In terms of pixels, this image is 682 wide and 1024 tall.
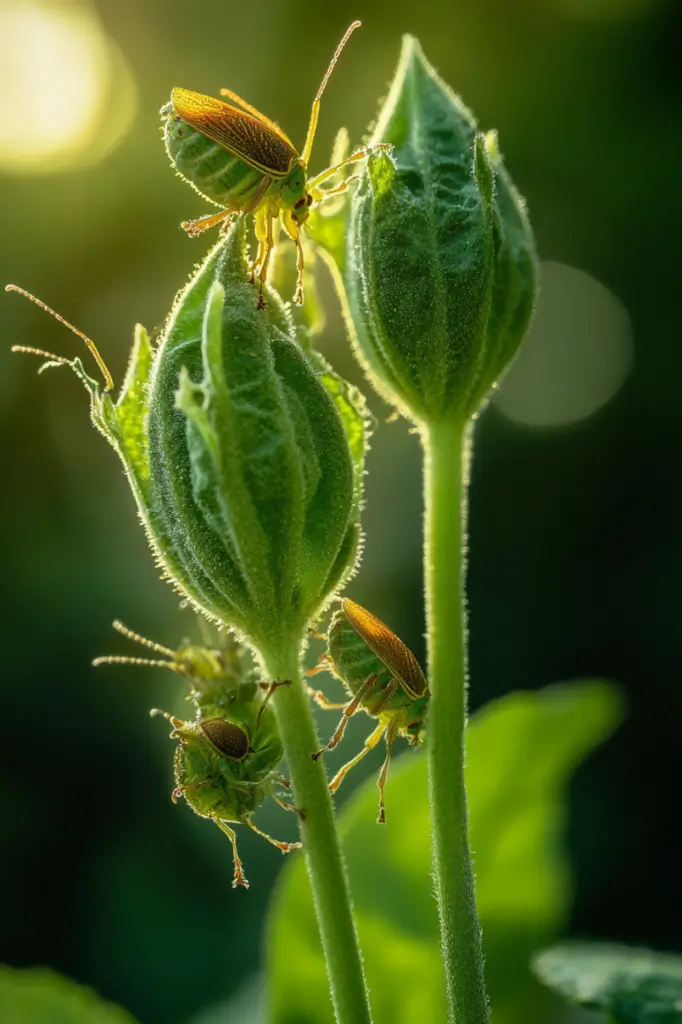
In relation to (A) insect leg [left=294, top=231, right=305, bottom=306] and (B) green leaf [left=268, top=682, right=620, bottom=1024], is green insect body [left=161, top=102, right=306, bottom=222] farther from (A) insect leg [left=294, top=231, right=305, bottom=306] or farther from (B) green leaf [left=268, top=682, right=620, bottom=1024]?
(B) green leaf [left=268, top=682, right=620, bottom=1024]

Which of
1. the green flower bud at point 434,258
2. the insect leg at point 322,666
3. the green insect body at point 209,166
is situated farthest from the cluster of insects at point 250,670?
the insect leg at point 322,666

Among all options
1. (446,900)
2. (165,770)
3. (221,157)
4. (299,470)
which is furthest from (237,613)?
(165,770)

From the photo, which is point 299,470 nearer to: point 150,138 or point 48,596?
point 48,596

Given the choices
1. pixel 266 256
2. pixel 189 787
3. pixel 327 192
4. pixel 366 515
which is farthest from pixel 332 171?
pixel 366 515

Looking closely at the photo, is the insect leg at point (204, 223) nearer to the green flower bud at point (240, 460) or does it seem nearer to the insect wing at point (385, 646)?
the green flower bud at point (240, 460)

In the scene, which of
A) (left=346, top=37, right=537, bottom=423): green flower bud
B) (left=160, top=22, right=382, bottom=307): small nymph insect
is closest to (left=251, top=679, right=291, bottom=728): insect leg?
(left=346, top=37, right=537, bottom=423): green flower bud

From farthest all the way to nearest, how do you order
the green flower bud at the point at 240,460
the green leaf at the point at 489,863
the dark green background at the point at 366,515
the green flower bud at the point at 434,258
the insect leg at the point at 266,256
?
the dark green background at the point at 366,515 < the green leaf at the point at 489,863 < the green flower bud at the point at 434,258 < the insect leg at the point at 266,256 < the green flower bud at the point at 240,460

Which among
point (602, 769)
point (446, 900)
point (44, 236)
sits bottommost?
point (602, 769)
